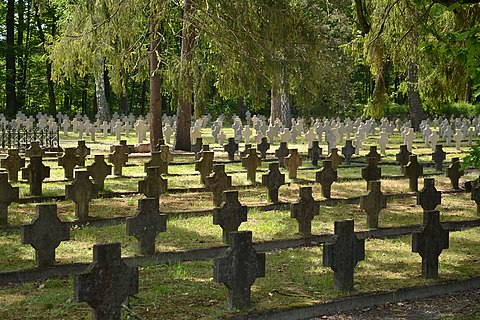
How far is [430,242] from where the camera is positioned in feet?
24.6

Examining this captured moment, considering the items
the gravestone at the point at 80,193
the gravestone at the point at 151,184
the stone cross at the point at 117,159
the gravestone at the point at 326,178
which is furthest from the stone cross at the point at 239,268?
the stone cross at the point at 117,159

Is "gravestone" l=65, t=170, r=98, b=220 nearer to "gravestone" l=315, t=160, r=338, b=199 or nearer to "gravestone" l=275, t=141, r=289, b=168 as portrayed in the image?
"gravestone" l=315, t=160, r=338, b=199

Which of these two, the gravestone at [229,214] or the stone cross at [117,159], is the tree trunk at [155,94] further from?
the gravestone at [229,214]

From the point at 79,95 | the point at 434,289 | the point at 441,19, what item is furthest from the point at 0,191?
the point at 79,95

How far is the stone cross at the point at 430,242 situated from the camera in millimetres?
7449

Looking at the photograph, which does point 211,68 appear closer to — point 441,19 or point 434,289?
point 441,19

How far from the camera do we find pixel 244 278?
632 cm

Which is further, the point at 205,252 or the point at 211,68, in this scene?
the point at 211,68

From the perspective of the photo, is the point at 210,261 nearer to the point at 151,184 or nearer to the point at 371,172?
the point at 151,184

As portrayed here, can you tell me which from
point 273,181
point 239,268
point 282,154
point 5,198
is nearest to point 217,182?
point 273,181

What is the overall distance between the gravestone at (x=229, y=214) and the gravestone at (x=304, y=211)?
0.78 m

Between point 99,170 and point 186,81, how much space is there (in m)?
5.34

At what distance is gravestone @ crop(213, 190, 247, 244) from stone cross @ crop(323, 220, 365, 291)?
6.93 feet

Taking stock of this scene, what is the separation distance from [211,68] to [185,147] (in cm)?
421
